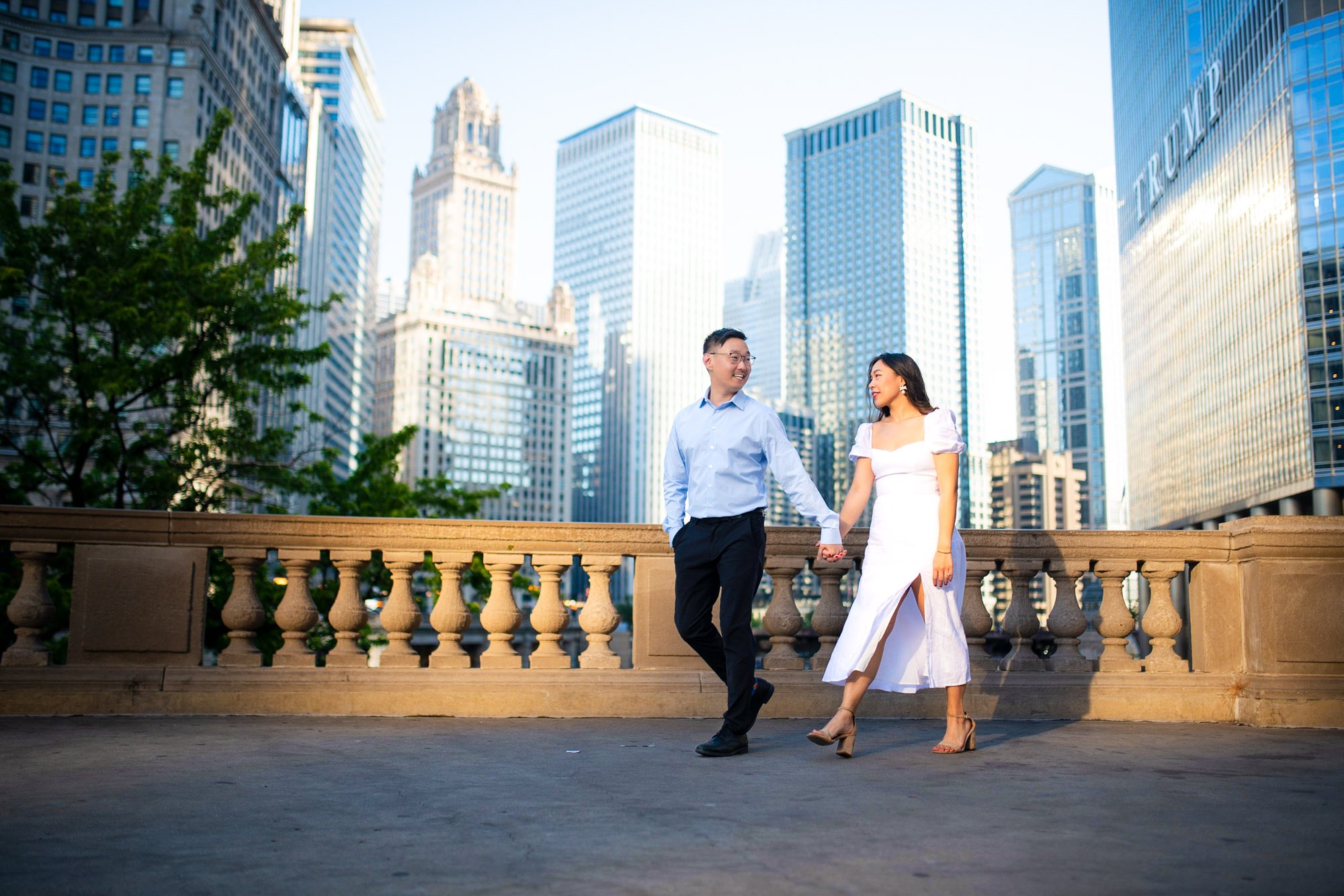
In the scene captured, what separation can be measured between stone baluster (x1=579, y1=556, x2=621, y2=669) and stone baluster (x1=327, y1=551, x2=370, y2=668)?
1.41m

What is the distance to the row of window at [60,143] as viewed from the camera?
8075 cm

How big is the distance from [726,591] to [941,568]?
3.55 feet

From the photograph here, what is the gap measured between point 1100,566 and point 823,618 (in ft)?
6.42

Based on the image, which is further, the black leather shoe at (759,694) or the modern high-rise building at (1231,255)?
the modern high-rise building at (1231,255)

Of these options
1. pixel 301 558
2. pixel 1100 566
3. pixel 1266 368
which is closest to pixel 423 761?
pixel 301 558

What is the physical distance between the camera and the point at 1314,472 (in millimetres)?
62688

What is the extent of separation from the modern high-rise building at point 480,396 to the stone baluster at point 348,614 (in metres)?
169

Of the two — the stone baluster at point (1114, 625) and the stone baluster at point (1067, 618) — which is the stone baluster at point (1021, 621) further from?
the stone baluster at point (1114, 625)

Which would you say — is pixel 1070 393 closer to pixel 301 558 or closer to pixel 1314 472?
pixel 1314 472

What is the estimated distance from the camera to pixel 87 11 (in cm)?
8388

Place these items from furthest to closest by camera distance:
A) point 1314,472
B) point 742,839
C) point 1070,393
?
point 1070,393 → point 1314,472 → point 742,839

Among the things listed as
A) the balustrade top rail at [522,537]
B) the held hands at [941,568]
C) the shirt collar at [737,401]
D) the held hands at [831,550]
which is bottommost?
the held hands at [941,568]

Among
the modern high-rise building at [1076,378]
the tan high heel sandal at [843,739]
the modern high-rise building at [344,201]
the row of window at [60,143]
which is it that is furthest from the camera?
the modern high-rise building at [1076,378]

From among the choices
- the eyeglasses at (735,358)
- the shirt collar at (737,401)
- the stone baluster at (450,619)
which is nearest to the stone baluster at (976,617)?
the shirt collar at (737,401)
